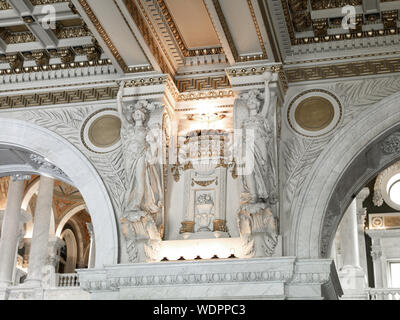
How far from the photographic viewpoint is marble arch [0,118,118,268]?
344 inches

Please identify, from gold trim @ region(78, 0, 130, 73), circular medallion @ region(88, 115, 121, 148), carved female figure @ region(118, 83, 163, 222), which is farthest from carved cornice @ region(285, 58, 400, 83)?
circular medallion @ region(88, 115, 121, 148)

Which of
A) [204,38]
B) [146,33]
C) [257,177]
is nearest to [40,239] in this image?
[204,38]

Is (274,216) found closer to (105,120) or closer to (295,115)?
(295,115)

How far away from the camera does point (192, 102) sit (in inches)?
367

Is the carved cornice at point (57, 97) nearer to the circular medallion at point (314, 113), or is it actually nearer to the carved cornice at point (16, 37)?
the carved cornice at point (16, 37)

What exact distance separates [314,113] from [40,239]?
31.8 feet

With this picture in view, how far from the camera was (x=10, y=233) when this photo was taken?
1638 centimetres

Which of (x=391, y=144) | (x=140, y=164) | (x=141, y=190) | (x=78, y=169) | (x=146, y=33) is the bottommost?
(x=141, y=190)

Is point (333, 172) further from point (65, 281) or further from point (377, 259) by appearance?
point (65, 281)

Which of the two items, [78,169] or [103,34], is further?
[78,169]
